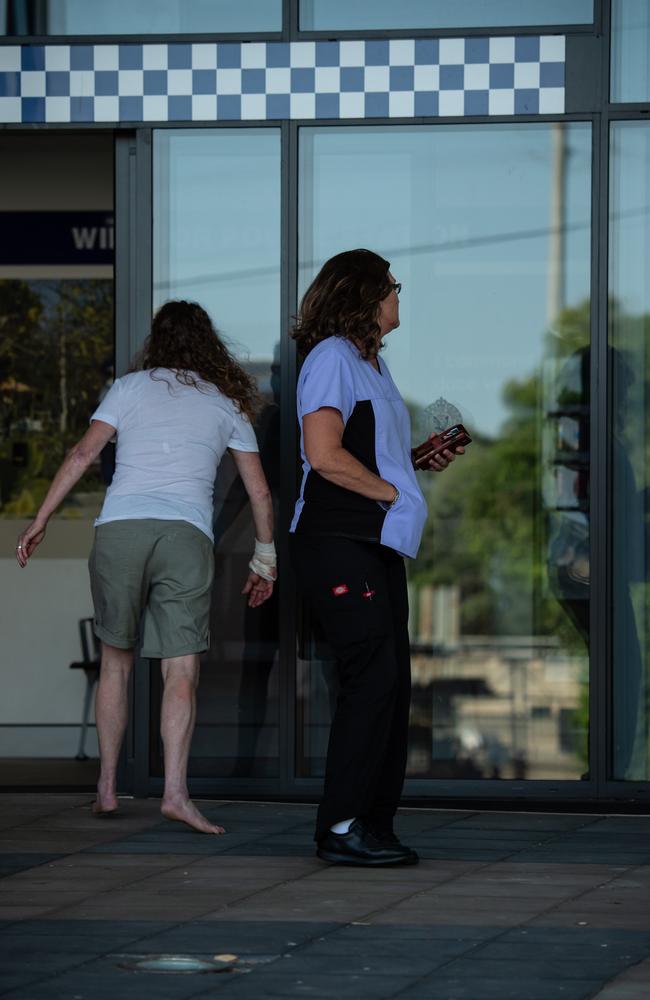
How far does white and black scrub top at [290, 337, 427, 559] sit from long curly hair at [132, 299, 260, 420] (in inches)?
23.1

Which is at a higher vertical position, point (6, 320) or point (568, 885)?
point (6, 320)

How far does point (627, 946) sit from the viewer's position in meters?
3.53

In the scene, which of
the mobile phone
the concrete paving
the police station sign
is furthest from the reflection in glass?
the mobile phone

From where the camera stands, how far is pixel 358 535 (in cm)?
442

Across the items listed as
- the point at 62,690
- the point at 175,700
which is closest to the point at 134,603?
the point at 175,700

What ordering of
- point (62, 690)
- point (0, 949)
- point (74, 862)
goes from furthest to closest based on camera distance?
point (62, 690) < point (74, 862) < point (0, 949)

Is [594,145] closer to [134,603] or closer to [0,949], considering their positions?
[134,603]

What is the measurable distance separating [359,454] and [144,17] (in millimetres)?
2045

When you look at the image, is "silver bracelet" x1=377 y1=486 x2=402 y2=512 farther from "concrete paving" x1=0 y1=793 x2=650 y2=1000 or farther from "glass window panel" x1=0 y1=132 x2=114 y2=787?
"glass window panel" x1=0 y1=132 x2=114 y2=787

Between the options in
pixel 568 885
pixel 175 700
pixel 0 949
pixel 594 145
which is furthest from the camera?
pixel 594 145

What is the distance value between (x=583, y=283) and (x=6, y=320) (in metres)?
3.59

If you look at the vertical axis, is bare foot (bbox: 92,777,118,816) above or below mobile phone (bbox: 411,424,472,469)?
below

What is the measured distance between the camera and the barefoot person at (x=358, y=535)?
14.4 ft

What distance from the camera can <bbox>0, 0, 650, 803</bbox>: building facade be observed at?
18.2 ft
